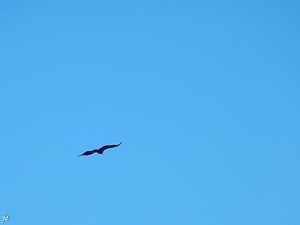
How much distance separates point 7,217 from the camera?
34.9 metres

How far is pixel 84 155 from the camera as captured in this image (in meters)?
29.7

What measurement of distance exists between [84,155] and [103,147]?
1.67m

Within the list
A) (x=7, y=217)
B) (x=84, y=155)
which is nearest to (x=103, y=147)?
(x=84, y=155)

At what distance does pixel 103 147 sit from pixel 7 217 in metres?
13.2

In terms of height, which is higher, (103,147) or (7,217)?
(103,147)

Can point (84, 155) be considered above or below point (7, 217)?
above

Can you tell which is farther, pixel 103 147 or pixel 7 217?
pixel 7 217

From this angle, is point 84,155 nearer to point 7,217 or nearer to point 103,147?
point 103,147

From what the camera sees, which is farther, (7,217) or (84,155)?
(7,217)

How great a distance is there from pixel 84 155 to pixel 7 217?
39.0ft

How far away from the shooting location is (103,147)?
29.9m
